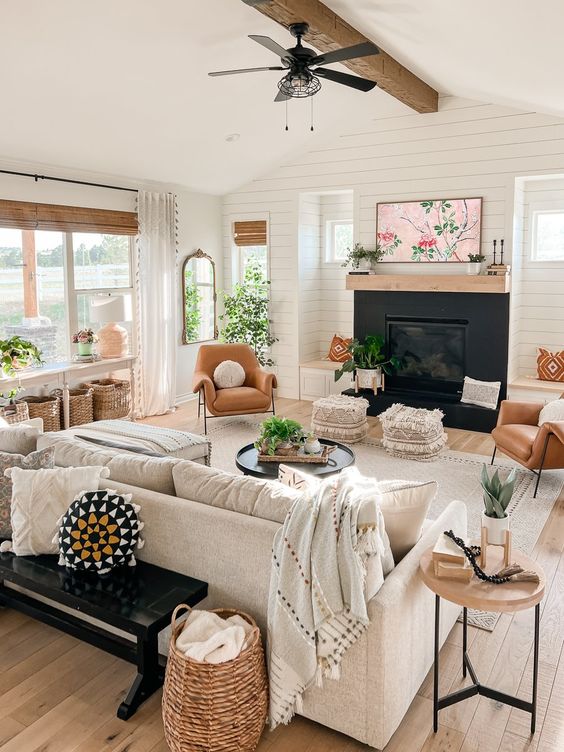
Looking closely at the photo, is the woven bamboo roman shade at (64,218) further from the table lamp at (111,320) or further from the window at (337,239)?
the window at (337,239)

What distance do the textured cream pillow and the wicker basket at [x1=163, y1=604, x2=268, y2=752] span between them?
2.16ft

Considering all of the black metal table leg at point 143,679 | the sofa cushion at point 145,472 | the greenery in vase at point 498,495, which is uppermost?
the greenery in vase at point 498,495

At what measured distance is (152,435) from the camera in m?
4.46

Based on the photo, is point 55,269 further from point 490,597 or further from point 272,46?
point 490,597

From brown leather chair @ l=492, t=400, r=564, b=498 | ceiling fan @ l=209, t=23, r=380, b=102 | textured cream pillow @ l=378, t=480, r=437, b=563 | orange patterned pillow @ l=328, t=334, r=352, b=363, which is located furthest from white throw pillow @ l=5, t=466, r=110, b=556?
orange patterned pillow @ l=328, t=334, r=352, b=363

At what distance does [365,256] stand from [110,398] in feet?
9.85

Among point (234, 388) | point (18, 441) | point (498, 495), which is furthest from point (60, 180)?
point (498, 495)

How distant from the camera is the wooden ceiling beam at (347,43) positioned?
4.07 meters

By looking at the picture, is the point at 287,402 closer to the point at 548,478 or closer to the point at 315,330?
the point at 315,330

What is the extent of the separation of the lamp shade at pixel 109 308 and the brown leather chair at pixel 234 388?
882 millimetres

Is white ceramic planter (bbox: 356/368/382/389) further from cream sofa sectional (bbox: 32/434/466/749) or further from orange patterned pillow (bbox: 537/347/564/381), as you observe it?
cream sofa sectional (bbox: 32/434/466/749)

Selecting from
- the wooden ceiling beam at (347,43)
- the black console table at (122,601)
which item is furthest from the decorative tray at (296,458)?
the wooden ceiling beam at (347,43)

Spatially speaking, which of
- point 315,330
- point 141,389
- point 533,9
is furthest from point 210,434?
point 533,9

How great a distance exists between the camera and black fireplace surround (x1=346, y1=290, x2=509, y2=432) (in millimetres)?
6500
